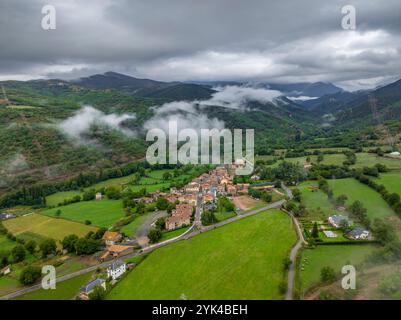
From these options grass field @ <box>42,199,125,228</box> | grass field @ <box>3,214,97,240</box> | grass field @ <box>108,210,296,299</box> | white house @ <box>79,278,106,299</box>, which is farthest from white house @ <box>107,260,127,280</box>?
grass field @ <box>42,199,125,228</box>

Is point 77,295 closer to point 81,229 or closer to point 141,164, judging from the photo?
point 81,229

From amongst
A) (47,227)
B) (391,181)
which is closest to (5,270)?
(47,227)

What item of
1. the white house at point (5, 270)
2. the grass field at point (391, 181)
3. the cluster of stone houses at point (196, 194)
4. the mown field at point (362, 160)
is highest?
the mown field at point (362, 160)

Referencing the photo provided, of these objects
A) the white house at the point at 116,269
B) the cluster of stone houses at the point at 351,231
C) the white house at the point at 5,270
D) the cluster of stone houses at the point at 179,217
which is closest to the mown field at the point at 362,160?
the cluster of stone houses at the point at 351,231

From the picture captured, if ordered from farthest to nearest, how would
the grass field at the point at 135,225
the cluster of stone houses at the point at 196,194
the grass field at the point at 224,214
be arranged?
the grass field at the point at 224,214 < the cluster of stone houses at the point at 196,194 < the grass field at the point at 135,225

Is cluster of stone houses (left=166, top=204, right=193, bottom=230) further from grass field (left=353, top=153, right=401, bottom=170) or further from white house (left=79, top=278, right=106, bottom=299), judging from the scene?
grass field (left=353, top=153, right=401, bottom=170)

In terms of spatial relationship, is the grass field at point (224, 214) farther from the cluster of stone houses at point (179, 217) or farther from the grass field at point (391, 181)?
the grass field at point (391, 181)
